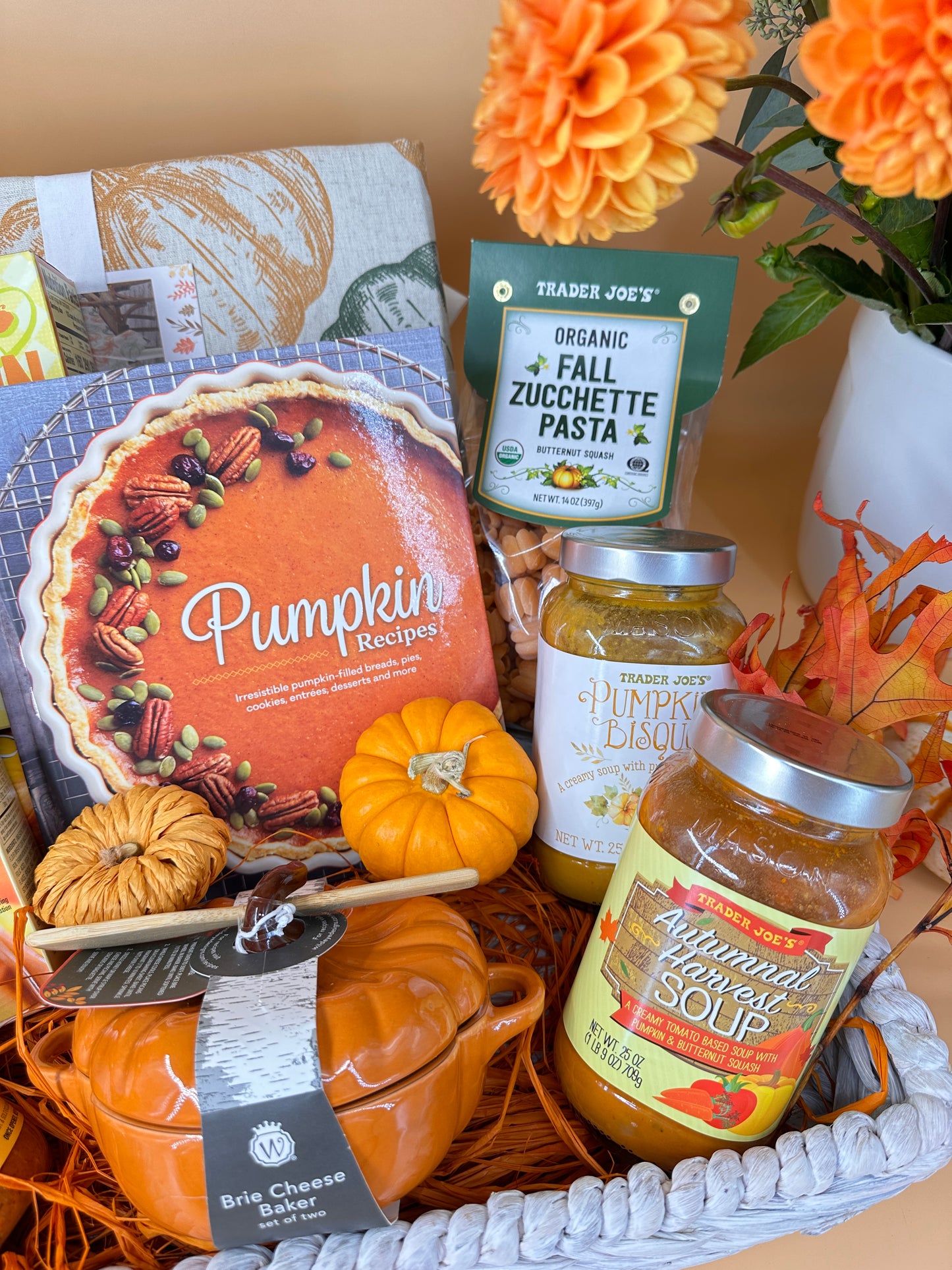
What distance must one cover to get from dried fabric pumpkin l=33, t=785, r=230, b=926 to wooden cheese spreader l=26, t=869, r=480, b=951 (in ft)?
0.06

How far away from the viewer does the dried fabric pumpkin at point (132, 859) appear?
649 mm

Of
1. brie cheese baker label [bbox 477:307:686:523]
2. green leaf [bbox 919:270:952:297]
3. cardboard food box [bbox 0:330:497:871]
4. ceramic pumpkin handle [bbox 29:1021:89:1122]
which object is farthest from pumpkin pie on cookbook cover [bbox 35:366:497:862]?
green leaf [bbox 919:270:952:297]

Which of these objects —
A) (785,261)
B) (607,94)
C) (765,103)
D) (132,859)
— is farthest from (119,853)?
(765,103)

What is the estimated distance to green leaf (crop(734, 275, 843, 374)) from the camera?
0.79 meters

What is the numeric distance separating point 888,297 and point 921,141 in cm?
47

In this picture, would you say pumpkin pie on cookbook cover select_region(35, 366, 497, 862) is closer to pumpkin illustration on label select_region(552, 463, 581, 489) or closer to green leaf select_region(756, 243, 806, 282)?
pumpkin illustration on label select_region(552, 463, 581, 489)

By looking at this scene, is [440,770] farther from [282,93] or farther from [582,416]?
[282,93]

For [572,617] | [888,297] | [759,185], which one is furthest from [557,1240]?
[888,297]

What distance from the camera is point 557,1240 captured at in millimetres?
521

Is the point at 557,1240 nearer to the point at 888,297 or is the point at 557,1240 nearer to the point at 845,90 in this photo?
the point at 845,90

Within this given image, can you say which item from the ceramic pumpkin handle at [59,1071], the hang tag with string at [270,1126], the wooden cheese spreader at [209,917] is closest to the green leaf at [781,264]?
the wooden cheese spreader at [209,917]

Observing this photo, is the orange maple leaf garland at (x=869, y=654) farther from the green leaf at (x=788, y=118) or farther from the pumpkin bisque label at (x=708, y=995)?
the green leaf at (x=788, y=118)

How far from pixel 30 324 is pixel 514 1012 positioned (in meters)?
0.70

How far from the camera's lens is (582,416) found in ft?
2.99
